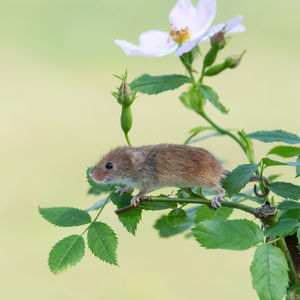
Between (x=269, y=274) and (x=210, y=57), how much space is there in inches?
26.3

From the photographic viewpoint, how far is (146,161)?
1276mm

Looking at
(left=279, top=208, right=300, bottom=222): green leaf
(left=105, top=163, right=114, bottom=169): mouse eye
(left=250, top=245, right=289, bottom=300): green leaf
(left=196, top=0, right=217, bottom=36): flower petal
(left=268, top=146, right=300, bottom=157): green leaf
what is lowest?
(left=250, top=245, right=289, bottom=300): green leaf

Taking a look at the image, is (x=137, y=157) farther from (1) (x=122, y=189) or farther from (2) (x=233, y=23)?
(2) (x=233, y=23)

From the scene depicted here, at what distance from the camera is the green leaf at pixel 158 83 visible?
1.29 m

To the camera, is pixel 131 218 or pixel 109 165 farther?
pixel 109 165

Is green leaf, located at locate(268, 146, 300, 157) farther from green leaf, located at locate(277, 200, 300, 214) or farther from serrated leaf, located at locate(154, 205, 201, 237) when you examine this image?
serrated leaf, located at locate(154, 205, 201, 237)

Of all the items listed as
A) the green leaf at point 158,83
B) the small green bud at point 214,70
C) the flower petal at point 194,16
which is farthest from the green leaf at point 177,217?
the flower petal at point 194,16

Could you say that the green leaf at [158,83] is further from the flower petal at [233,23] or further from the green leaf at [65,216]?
the green leaf at [65,216]

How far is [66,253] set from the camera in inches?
38.5

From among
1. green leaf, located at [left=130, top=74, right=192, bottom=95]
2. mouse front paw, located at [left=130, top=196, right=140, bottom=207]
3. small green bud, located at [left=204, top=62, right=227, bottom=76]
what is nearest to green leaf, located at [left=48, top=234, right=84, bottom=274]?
mouse front paw, located at [left=130, top=196, right=140, bottom=207]

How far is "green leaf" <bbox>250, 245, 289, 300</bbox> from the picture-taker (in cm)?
82

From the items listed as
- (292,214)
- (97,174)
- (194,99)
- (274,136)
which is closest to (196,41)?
(194,99)

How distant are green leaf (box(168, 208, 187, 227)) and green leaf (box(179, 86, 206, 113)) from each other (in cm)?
45

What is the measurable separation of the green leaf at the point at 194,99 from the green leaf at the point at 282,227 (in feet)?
1.77
